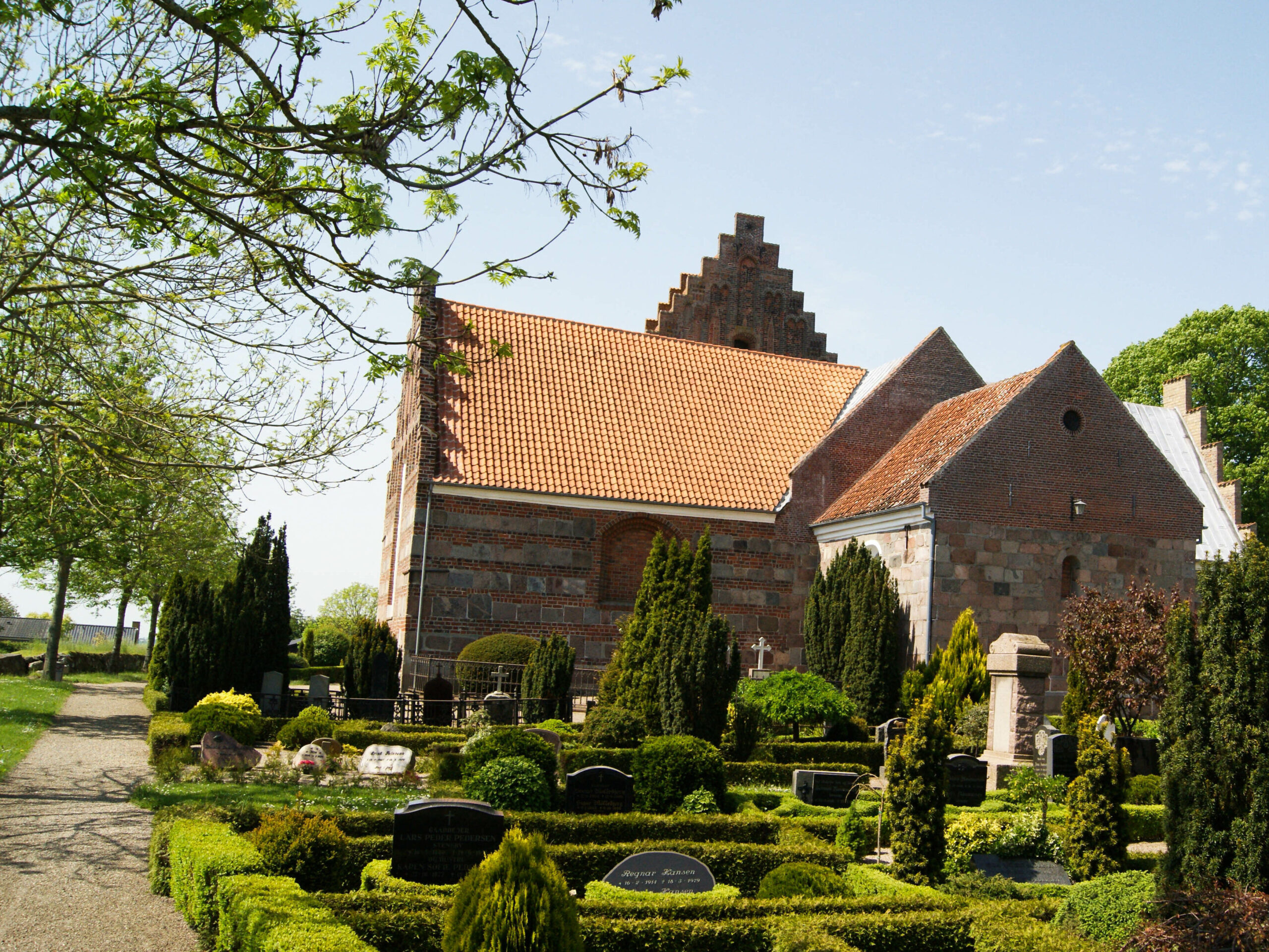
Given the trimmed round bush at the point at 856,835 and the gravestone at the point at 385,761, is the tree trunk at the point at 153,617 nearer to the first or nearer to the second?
the gravestone at the point at 385,761

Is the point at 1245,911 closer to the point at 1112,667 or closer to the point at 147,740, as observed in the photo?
the point at 1112,667

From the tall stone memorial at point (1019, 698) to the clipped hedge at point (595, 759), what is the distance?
5.05m

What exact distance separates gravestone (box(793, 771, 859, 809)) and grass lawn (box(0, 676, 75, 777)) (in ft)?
31.4

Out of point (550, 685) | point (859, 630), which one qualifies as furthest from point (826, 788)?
point (859, 630)

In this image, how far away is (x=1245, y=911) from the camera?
6.14 meters

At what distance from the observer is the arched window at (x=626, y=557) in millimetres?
21484

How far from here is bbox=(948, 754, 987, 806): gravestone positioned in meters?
12.4

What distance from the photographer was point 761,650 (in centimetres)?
2095

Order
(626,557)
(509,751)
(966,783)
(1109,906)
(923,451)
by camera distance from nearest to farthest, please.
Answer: (1109,906) → (509,751) → (966,783) → (923,451) → (626,557)

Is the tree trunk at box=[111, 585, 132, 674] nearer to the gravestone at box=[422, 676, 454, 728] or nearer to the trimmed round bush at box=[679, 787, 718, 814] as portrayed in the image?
the gravestone at box=[422, 676, 454, 728]

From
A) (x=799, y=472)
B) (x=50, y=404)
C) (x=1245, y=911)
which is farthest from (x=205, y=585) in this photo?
(x=1245, y=911)

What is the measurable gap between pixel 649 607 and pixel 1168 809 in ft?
32.7

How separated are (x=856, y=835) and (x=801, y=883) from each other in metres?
2.24

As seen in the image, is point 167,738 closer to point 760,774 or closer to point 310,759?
point 310,759
